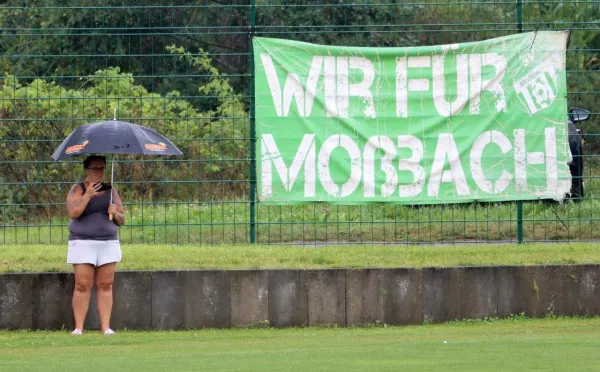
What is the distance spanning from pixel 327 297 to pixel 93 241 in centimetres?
216

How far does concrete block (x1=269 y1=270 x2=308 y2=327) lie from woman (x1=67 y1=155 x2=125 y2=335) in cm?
143

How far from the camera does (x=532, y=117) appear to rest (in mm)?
13305

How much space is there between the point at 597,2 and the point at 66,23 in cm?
536

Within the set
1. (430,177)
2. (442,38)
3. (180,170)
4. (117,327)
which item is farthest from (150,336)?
(442,38)

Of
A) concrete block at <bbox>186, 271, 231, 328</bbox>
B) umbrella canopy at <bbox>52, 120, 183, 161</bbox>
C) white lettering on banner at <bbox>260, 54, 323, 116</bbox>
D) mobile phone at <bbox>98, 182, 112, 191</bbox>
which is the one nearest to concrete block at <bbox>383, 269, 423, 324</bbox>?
concrete block at <bbox>186, 271, 231, 328</bbox>

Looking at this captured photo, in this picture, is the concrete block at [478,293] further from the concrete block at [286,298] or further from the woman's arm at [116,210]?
the woman's arm at [116,210]

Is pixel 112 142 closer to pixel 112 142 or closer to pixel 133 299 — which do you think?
pixel 112 142

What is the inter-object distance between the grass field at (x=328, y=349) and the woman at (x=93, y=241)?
0.92 ft

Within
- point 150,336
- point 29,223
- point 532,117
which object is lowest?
point 150,336

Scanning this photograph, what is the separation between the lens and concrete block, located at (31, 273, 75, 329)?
38.2ft

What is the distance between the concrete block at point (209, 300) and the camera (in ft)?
38.6

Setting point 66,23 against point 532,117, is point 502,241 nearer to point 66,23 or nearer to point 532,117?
point 532,117

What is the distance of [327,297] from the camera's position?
1188 centimetres

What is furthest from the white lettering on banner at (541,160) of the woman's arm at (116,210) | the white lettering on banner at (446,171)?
the woman's arm at (116,210)
